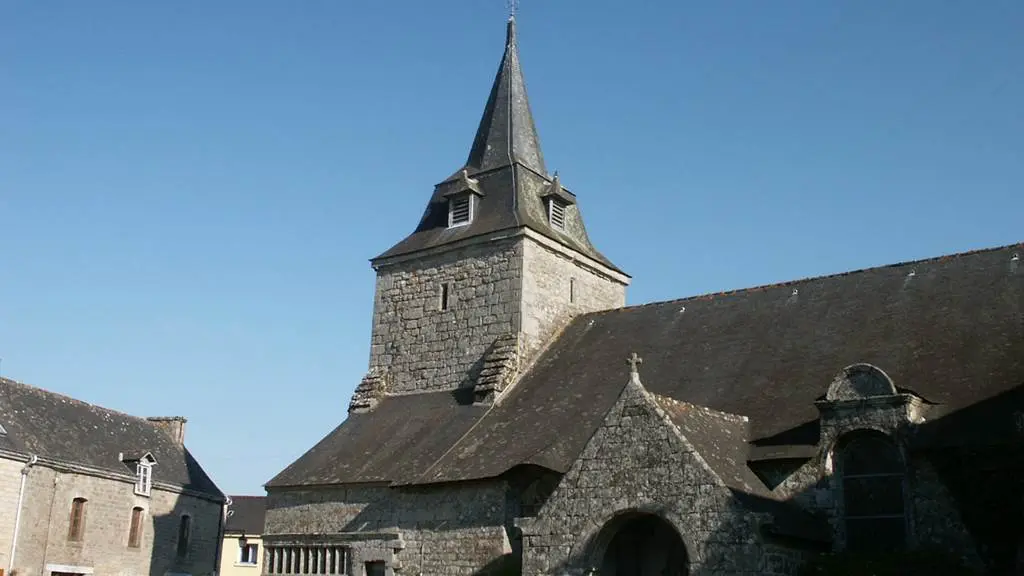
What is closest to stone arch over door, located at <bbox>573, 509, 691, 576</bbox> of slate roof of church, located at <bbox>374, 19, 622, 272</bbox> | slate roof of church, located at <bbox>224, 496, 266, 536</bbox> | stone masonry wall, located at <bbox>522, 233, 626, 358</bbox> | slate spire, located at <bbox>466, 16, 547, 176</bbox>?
stone masonry wall, located at <bbox>522, 233, 626, 358</bbox>

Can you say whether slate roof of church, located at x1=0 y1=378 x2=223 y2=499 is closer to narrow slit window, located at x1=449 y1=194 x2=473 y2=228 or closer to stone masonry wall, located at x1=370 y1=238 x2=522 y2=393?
stone masonry wall, located at x1=370 y1=238 x2=522 y2=393

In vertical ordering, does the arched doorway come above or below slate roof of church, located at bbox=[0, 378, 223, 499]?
below

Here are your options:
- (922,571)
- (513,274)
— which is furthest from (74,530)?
(922,571)

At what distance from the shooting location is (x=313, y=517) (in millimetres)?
22438

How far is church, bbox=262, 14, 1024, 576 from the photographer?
1500cm

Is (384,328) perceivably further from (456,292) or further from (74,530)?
(74,530)

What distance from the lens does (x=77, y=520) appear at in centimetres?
2805

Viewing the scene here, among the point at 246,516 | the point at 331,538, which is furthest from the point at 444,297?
the point at 246,516

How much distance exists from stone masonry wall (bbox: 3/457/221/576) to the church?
712cm

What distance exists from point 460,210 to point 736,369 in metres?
9.35

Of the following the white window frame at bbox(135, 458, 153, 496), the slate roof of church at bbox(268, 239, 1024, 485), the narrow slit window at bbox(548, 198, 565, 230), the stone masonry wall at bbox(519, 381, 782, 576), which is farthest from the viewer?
the white window frame at bbox(135, 458, 153, 496)

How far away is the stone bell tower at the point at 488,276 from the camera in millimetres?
24328

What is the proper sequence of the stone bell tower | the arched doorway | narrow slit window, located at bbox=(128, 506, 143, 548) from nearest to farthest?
the arched doorway, the stone bell tower, narrow slit window, located at bbox=(128, 506, 143, 548)

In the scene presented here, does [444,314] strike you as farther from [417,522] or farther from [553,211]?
[417,522]
